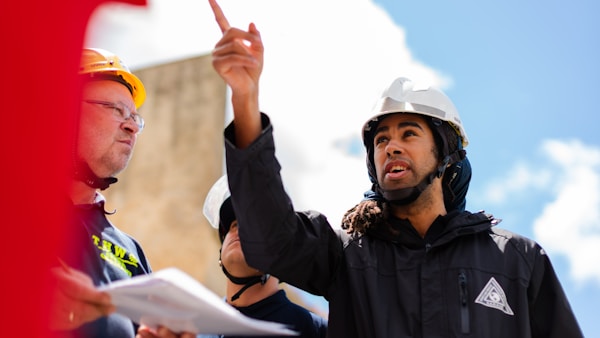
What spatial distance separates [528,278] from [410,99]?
1074 mm

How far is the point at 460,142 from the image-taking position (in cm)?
370

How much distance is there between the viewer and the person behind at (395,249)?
2.54m

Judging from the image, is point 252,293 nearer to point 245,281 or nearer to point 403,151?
point 245,281

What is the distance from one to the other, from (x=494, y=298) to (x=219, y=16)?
5.35 ft

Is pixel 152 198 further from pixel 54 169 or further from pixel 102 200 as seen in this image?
pixel 54 169

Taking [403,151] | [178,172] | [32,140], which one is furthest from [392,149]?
[178,172]

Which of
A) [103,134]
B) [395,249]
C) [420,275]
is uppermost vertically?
[103,134]

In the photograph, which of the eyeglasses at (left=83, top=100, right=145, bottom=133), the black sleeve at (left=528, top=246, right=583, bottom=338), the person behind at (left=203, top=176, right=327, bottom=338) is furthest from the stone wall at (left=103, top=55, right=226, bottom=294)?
the black sleeve at (left=528, top=246, right=583, bottom=338)

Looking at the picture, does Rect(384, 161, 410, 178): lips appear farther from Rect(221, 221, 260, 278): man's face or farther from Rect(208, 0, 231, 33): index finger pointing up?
Rect(208, 0, 231, 33): index finger pointing up

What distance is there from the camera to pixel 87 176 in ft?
10.3

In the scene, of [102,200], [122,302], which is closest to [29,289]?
[122,302]

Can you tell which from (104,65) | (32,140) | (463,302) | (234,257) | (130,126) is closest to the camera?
(32,140)

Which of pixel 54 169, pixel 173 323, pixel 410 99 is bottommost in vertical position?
pixel 173 323

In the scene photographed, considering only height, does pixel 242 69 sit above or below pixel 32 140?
above
